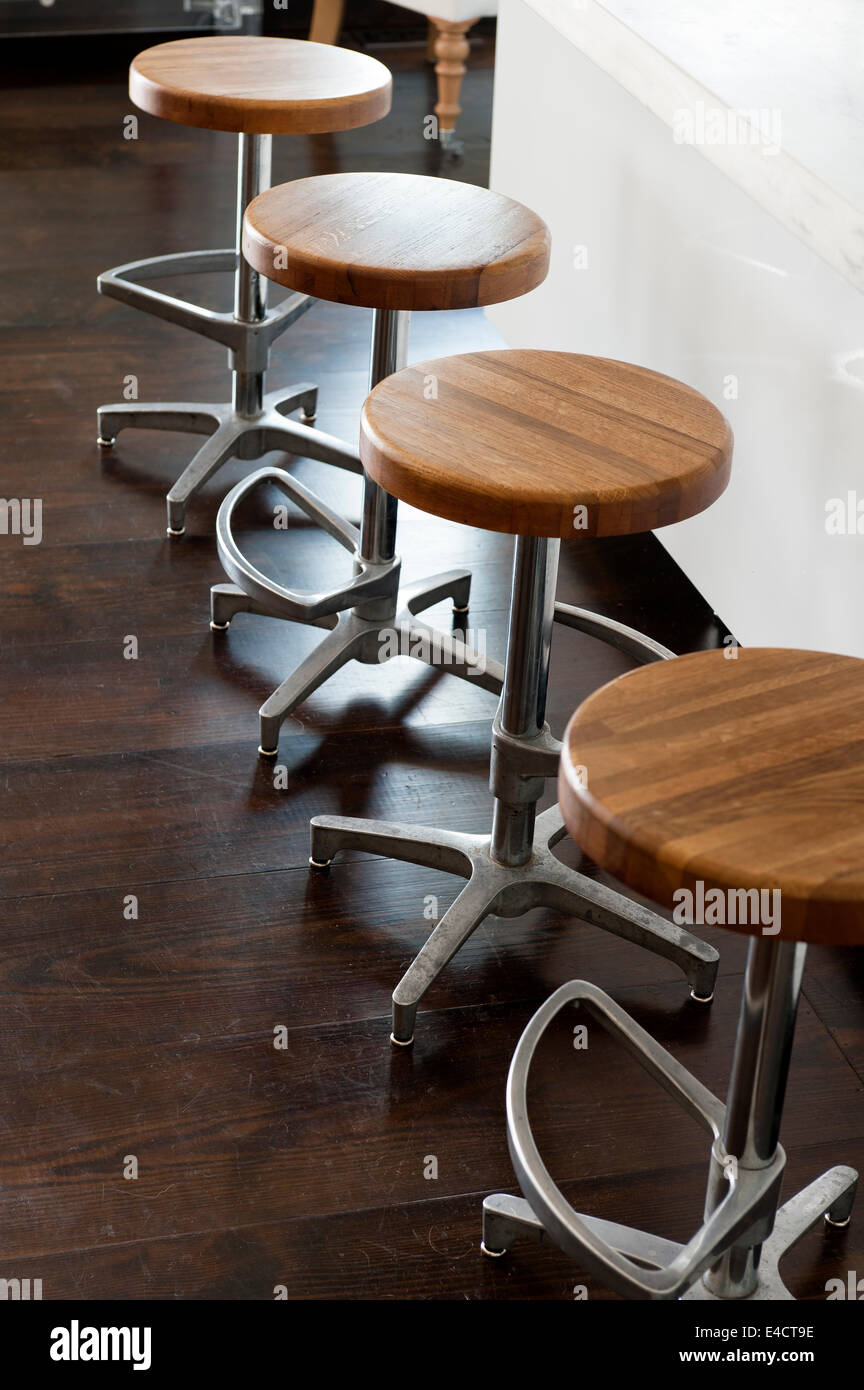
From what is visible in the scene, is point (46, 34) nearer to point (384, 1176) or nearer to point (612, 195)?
point (612, 195)

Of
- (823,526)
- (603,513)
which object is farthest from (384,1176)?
(823,526)

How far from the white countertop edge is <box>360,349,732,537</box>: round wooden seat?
0.19 m

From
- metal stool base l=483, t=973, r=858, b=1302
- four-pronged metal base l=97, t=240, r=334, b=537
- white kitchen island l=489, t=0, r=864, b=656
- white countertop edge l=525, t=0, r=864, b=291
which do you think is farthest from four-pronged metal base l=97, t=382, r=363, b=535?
metal stool base l=483, t=973, r=858, b=1302

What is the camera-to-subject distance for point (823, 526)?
6.03 feet

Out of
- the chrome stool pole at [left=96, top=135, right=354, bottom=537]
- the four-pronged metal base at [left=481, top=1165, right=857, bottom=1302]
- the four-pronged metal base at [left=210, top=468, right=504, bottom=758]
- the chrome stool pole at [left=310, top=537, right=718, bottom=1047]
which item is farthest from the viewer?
the chrome stool pole at [left=96, top=135, right=354, bottom=537]

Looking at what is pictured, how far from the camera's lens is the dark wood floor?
1.45 metres

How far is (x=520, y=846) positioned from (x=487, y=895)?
0.07 meters

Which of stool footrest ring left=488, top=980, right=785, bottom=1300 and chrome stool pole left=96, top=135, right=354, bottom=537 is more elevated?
chrome stool pole left=96, top=135, right=354, bottom=537

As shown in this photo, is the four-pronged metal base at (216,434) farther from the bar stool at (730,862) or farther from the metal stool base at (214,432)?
the bar stool at (730,862)

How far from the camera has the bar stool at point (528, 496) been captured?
137cm

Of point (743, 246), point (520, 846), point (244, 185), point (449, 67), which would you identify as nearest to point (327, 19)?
point (449, 67)

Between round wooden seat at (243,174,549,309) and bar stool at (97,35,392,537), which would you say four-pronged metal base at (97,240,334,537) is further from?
round wooden seat at (243,174,549,309)

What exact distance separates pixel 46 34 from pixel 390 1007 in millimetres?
3879

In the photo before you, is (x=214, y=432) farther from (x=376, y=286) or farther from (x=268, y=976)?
(x=268, y=976)
